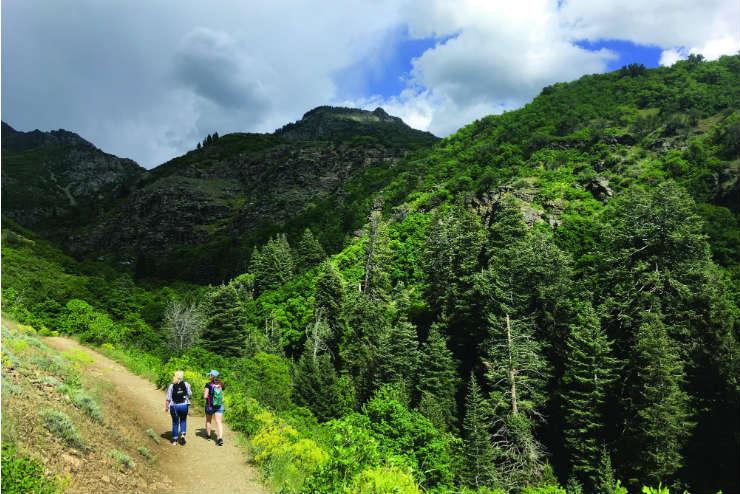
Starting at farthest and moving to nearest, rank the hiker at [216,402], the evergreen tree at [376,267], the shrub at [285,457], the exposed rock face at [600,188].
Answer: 1. the evergreen tree at [376,267]
2. the exposed rock face at [600,188]
3. the hiker at [216,402]
4. the shrub at [285,457]

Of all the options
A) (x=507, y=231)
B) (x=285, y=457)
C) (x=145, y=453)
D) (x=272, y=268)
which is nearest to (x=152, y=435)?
(x=145, y=453)

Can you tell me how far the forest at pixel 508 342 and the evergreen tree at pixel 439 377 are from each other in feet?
0.61

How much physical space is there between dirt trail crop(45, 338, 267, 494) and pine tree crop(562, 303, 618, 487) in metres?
23.2

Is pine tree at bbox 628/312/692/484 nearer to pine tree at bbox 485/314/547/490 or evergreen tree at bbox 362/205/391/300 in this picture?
pine tree at bbox 485/314/547/490

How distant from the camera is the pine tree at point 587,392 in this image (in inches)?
1125

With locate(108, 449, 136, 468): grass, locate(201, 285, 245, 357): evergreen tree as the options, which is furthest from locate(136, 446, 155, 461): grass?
locate(201, 285, 245, 357): evergreen tree

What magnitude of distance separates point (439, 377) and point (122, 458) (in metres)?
30.8

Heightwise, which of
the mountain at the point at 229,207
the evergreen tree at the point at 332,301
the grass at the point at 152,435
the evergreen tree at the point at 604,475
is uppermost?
the mountain at the point at 229,207

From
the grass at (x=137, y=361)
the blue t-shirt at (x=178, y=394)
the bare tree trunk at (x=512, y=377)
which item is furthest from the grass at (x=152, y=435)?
the bare tree trunk at (x=512, y=377)

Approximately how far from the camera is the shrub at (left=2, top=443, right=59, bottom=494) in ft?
22.1

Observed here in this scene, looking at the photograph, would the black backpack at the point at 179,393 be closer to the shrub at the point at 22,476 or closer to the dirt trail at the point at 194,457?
the dirt trail at the point at 194,457

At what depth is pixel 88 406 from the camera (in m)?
11.6

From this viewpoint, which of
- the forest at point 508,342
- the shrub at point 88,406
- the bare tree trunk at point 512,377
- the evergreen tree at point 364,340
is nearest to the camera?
the shrub at point 88,406

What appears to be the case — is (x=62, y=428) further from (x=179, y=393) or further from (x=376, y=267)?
(x=376, y=267)
